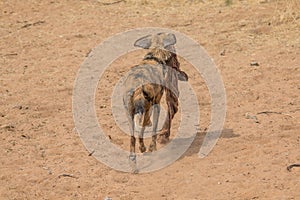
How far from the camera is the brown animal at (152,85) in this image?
6.28 m

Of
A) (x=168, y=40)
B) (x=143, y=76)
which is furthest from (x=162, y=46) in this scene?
(x=143, y=76)

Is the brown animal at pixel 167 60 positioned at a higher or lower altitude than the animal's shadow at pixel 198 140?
higher

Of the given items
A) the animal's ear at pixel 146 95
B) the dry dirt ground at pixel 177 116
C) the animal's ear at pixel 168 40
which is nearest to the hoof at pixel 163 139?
the dry dirt ground at pixel 177 116

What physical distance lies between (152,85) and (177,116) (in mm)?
1605

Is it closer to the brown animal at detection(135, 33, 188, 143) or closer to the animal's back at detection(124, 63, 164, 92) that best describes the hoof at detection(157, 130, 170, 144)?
the brown animal at detection(135, 33, 188, 143)

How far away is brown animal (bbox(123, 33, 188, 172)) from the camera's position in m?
6.28

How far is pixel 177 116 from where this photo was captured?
7.93 meters

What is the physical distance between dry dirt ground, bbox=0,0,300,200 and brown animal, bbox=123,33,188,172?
45 cm

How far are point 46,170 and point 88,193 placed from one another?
0.72 metres

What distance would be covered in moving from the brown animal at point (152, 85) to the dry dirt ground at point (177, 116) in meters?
0.45

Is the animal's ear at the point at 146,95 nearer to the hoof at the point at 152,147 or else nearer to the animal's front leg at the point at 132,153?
the animal's front leg at the point at 132,153

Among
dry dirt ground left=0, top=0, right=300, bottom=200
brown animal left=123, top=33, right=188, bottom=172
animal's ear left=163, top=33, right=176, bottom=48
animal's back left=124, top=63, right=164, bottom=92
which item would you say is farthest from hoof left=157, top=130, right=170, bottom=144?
animal's ear left=163, top=33, right=176, bottom=48

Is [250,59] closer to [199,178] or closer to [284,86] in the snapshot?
[284,86]

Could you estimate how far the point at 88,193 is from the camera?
600cm
